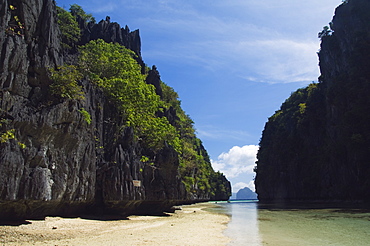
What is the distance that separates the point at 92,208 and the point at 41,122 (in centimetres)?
781

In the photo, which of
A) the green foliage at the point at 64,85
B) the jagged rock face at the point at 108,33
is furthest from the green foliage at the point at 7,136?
the jagged rock face at the point at 108,33

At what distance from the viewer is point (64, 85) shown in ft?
52.4

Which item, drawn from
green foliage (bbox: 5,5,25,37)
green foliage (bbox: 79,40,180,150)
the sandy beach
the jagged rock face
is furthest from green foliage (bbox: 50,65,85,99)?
the jagged rock face

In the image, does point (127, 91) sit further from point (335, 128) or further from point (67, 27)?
point (335, 128)

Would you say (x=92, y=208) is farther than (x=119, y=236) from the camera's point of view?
Yes

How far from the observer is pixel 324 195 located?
54656 mm

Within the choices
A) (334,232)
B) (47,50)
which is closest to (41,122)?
(47,50)

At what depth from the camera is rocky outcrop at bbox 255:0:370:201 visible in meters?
43.5

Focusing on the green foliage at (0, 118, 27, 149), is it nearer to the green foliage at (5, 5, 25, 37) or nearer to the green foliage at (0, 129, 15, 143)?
the green foliage at (0, 129, 15, 143)

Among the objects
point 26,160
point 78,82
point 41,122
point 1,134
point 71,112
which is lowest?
point 26,160

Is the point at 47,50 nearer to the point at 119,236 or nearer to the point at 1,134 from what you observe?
the point at 1,134

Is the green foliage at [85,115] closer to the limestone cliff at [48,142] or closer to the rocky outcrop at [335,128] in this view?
the limestone cliff at [48,142]

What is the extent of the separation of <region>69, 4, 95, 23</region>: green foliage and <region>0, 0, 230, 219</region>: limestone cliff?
3109cm

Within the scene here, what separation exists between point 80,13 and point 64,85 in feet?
123
